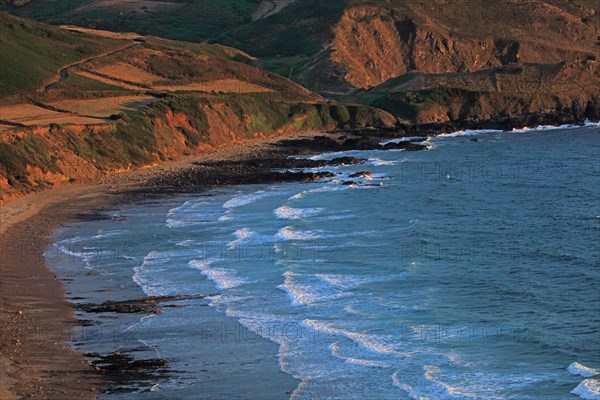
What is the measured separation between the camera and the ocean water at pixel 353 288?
23484 mm

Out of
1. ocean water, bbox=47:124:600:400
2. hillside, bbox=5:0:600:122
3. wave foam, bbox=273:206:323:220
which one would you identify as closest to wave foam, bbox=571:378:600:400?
ocean water, bbox=47:124:600:400

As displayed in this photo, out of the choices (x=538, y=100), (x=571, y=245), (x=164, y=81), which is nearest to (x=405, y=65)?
(x=538, y=100)

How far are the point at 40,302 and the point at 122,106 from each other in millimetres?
45047

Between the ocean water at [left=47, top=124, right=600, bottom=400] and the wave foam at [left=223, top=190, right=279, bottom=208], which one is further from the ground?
the wave foam at [left=223, top=190, right=279, bottom=208]

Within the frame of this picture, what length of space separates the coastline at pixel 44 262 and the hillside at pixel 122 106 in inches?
78.6

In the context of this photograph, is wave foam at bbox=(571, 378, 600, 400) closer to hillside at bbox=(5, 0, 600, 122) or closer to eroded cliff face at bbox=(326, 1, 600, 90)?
hillside at bbox=(5, 0, 600, 122)

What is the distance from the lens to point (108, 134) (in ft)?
210

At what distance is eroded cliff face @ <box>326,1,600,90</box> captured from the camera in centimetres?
13488

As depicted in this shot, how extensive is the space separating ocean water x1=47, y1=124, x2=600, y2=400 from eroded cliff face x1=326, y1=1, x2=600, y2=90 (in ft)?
255

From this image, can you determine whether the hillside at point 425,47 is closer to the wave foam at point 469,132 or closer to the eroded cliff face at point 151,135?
the wave foam at point 469,132

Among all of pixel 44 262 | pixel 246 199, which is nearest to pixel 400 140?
pixel 246 199

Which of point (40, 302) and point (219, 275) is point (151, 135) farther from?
point (40, 302)

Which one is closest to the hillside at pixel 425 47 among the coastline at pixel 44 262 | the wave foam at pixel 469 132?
the wave foam at pixel 469 132

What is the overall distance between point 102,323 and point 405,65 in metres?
115
